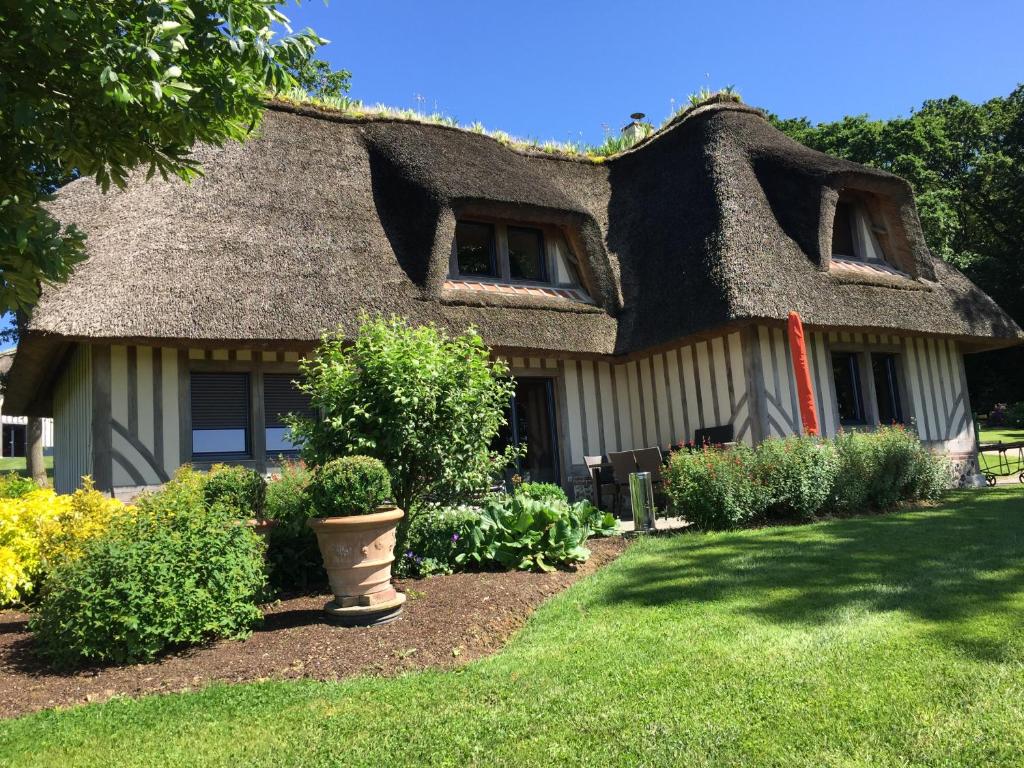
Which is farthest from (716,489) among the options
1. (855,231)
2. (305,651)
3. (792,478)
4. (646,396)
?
(855,231)

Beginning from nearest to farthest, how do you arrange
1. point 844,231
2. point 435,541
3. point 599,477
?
point 435,541 < point 599,477 < point 844,231

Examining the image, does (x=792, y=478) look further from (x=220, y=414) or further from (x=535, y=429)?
(x=220, y=414)

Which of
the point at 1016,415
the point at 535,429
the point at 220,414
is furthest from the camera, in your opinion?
the point at 1016,415

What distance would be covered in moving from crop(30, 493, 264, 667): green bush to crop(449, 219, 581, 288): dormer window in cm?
747

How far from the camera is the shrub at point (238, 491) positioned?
6.01m

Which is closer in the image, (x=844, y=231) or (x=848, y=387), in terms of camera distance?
(x=848, y=387)

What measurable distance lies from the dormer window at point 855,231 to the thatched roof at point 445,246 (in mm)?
436

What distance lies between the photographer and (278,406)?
32.6 ft

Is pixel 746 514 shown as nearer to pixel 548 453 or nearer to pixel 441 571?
pixel 441 571

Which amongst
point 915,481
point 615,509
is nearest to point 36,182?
point 615,509

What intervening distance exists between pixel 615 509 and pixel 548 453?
179cm

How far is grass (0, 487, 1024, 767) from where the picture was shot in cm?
295

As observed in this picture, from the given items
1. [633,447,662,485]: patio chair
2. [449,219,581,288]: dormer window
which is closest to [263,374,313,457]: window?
[449,219,581,288]: dormer window

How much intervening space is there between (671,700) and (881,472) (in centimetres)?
751
